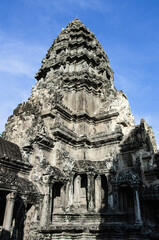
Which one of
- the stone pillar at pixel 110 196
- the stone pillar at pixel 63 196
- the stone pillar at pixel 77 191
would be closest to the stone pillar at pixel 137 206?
the stone pillar at pixel 110 196

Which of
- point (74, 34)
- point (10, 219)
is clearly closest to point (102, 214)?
point (10, 219)

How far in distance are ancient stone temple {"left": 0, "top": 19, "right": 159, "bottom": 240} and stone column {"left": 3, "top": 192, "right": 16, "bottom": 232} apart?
0.04m

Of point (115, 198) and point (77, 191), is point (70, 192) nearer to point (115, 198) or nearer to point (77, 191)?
point (77, 191)

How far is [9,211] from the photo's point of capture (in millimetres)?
8133

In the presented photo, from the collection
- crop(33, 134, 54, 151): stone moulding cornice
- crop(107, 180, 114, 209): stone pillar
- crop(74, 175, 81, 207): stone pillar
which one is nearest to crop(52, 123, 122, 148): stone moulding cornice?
crop(33, 134, 54, 151): stone moulding cornice

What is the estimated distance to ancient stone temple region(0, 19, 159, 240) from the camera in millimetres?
9797

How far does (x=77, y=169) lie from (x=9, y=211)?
18.9ft

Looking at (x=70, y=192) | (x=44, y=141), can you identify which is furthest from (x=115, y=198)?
(x=44, y=141)

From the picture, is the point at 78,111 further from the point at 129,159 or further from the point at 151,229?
the point at 151,229

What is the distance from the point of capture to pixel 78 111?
17.1 meters

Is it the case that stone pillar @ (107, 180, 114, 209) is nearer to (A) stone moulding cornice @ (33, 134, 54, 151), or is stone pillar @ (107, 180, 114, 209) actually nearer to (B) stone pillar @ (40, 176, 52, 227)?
(B) stone pillar @ (40, 176, 52, 227)

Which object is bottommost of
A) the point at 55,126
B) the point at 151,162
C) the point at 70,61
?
the point at 151,162

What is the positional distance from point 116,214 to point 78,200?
8.82 ft

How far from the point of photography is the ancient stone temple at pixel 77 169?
32.1 ft
